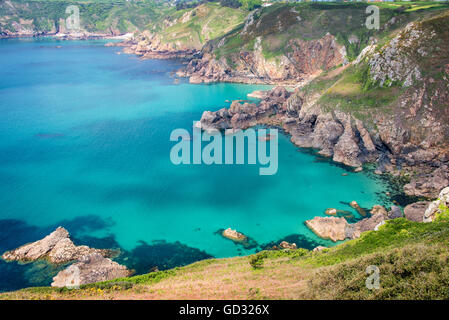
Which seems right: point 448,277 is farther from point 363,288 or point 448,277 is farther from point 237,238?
point 237,238

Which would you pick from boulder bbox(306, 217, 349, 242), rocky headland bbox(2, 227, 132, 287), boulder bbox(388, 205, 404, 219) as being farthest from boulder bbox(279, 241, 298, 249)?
rocky headland bbox(2, 227, 132, 287)

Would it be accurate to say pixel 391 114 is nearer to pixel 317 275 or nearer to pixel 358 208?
pixel 358 208

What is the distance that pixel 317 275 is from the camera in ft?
100

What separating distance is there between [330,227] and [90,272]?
34.0 meters

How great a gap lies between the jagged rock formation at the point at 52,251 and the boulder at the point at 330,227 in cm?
3106

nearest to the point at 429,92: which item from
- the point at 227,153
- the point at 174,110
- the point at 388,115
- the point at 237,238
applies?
the point at 388,115

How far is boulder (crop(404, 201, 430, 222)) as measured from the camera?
48.8 meters

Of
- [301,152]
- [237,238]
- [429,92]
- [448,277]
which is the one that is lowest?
[237,238]

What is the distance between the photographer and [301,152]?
78812mm

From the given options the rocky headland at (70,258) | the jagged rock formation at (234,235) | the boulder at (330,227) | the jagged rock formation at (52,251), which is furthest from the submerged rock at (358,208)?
the jagged rock formation at (52,251)

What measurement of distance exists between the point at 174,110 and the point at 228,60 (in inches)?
2151

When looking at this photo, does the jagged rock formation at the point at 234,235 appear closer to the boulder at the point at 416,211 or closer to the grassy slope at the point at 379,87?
the boulder at the point at 416,211

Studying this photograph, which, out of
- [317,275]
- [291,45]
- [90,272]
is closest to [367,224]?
[317,275]

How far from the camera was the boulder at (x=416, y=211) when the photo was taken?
4881cm
